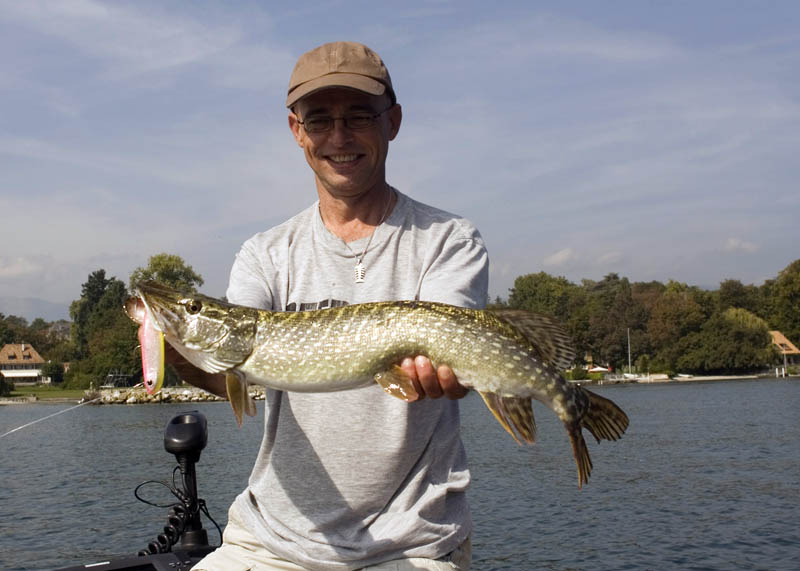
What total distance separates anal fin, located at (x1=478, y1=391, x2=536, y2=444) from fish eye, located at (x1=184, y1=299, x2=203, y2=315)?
47.9 inches

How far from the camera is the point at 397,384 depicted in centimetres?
290

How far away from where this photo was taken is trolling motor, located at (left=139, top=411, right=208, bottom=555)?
498 cm

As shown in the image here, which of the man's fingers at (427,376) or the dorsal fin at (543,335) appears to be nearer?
the man's fingers at (427,376)

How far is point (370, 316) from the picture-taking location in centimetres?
302

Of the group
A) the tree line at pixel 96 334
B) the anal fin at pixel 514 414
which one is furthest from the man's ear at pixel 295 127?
the tree line at pixel 96 334

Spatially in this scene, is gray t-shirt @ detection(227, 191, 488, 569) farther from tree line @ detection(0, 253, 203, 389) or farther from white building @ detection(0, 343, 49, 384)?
white building @ detection(0, 343, 49, 384)

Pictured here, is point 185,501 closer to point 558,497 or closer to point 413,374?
point 413,374

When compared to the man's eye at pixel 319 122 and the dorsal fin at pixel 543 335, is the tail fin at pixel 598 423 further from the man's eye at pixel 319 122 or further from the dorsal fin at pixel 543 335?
the man's eye at pixel 319 122

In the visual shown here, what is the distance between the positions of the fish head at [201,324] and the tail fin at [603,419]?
143 centimetres

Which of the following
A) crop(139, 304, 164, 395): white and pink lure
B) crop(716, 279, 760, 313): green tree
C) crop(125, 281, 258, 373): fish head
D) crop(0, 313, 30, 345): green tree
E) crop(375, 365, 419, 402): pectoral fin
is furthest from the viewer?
crop(0, 313, 30, 345): green tree

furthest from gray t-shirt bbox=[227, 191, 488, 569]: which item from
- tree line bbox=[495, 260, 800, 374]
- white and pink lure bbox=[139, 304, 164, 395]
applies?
tree line bbox=[495, 260, 800, 374]

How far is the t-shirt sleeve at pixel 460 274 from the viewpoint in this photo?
10.3 ft

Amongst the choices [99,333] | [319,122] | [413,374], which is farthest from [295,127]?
[99,333]

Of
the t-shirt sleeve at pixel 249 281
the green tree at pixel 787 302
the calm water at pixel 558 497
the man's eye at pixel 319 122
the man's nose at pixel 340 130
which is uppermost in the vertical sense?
the green tree at pixel 787 302
